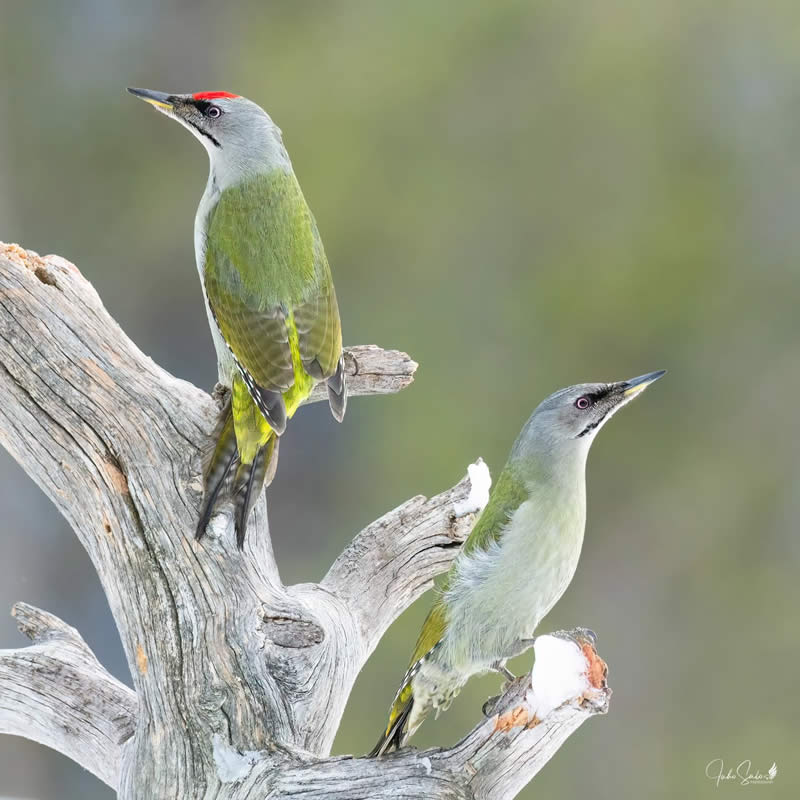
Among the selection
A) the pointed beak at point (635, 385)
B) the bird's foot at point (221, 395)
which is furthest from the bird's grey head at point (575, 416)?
the bird's foot at point (221, 395)

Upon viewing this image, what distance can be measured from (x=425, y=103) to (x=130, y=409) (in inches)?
109

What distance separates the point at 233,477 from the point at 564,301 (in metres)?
2.59

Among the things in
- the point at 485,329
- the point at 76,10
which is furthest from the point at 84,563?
the point at 76,10

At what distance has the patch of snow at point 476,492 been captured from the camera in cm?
218

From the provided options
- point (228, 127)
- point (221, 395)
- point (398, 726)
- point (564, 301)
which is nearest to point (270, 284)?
point (221, 395)

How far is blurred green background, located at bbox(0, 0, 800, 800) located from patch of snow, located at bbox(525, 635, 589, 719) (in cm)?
255

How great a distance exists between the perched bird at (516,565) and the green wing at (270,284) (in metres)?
0.40

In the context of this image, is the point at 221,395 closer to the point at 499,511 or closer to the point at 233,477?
the point at 233,477

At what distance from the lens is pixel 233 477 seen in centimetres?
193

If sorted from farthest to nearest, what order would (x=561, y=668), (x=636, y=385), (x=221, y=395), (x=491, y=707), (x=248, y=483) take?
(x=221, y=395), (x=248, y=483), (x=636, y=385), (x=491, y=707), (x=561, y=668)

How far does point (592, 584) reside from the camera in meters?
4.25

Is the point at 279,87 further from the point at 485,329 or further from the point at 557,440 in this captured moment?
the point at 557,440

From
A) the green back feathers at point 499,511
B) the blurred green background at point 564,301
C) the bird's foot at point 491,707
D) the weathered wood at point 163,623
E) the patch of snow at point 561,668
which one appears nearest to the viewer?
the patch of snow at point 561,668

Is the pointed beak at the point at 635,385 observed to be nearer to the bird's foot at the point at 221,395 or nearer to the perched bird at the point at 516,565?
the perched bird at the point at 516,565
